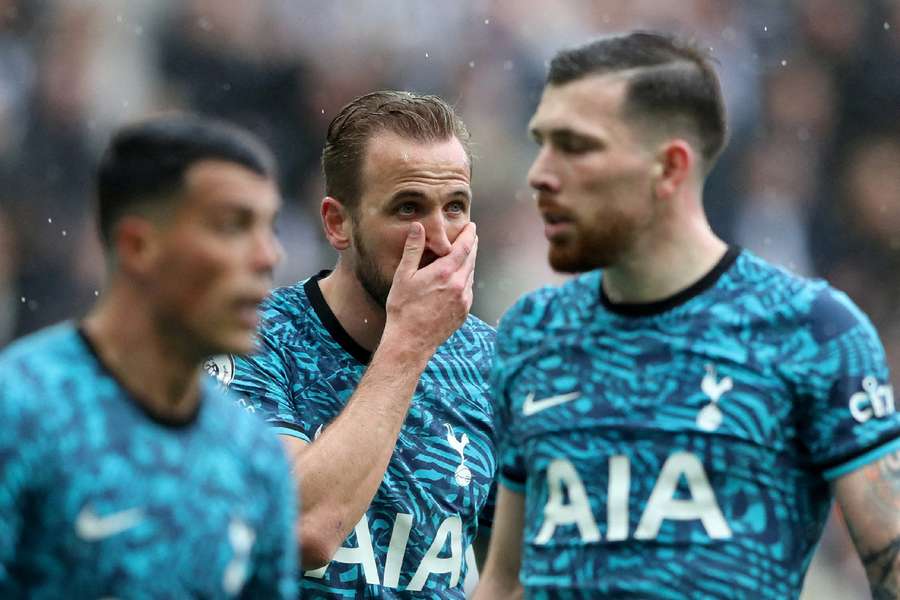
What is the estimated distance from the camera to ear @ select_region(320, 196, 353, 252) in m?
4.57

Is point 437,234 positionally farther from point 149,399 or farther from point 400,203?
point 149,399

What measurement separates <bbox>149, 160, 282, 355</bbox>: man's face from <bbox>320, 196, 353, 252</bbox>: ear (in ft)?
6.22

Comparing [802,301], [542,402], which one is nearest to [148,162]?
[542,402]

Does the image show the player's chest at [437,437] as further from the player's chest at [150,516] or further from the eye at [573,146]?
the player's chest at [150,516]

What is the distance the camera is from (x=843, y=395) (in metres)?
3.11

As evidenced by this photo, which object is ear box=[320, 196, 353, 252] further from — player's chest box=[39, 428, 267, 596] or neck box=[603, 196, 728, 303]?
player's chest box=[39, 428, 267, 596]

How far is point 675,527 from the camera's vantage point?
3.15 meters

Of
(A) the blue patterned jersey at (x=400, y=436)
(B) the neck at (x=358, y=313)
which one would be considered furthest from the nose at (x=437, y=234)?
(A) the blue patterned jersey at (x=400, y=436)

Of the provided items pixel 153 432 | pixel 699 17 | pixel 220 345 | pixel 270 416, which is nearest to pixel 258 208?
pixel 220 345

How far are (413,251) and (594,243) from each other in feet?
3.66

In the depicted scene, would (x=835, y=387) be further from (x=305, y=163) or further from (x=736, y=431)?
(x=305, y=163)

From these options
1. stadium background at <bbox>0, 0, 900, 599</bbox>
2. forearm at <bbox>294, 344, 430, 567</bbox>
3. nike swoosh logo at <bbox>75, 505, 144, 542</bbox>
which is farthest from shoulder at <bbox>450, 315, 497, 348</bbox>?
stadium background at <bbox>0, 0, 900, 599</bbox>

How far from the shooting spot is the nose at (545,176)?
3266mm

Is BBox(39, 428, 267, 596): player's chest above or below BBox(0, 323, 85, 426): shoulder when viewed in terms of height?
below
